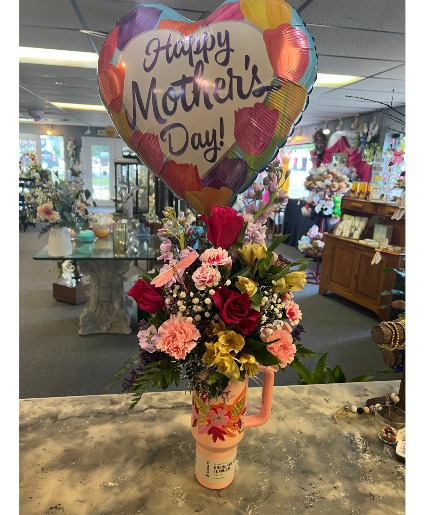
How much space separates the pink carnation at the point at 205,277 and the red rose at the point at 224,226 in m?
0.07

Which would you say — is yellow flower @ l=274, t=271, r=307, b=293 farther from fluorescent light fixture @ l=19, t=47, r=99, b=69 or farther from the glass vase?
fluorescent light fixture @ l=19, t=47, r=99, b=69

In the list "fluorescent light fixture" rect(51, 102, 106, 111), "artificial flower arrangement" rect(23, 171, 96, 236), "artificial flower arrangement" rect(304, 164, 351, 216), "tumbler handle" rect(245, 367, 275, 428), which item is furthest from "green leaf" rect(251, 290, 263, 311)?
"fluorescent light fixture" rect(51, 102, 106, 111)

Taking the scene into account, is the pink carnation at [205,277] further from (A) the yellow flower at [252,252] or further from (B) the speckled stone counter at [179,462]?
(B) the speckled stone counter at [179,462]

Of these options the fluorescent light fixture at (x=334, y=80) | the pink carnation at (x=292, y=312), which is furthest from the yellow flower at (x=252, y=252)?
the fluorescent light fixture at (x=334, y=80)

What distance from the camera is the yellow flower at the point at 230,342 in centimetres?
77

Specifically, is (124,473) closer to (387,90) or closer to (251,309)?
(251,309)

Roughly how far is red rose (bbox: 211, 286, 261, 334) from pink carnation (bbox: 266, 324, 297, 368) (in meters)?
0.07

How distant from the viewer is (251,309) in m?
0.79

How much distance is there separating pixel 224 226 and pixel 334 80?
4841mm

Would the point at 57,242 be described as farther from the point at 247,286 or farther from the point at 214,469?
the point at 247,286

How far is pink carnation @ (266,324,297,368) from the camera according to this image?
2.72ft

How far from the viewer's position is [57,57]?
14.1 feet
